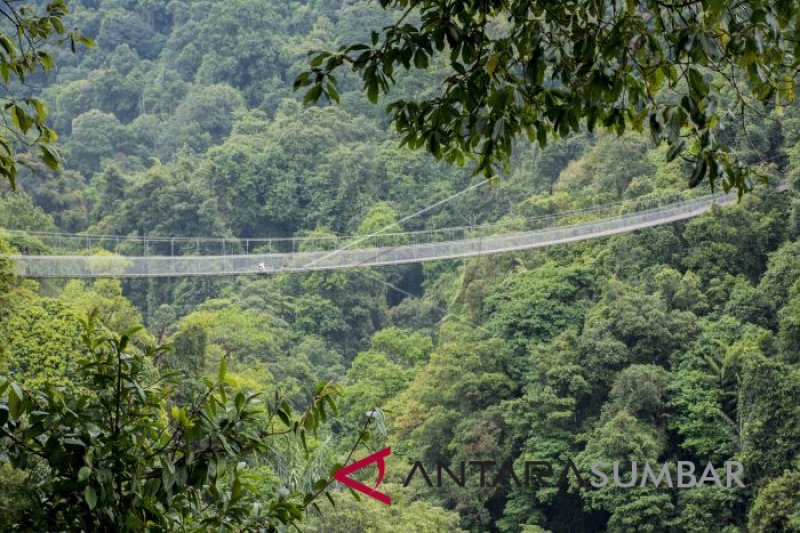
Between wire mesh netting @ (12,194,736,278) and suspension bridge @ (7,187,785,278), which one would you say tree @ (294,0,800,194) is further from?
wire mesh netting @ (12,194,736,278)

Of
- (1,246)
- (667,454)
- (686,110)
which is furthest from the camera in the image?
(667,454)

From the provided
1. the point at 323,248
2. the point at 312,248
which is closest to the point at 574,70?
the point at 323,248

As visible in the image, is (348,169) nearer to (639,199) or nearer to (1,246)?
(639,199)

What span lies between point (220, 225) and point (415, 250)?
484cm

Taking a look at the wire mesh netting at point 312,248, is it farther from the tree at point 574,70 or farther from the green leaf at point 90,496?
the green leaf at point 90,496

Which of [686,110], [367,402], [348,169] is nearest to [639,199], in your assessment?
[367,402]

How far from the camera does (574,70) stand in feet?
7.18

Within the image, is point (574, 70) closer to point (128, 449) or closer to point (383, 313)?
point (128, 449)

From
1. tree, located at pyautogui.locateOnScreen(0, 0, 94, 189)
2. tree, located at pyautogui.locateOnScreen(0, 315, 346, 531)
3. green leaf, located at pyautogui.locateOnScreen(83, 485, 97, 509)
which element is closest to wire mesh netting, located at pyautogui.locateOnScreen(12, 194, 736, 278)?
tree, located at pyautogui.locateOnScreen(0, 0, 94, 189)

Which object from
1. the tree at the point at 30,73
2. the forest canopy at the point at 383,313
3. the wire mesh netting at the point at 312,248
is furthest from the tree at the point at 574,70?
the wire mesh netting at the point at 312,248

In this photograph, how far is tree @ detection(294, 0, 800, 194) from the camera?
6.68 feet

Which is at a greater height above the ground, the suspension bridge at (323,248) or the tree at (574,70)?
the tree at (574,70)

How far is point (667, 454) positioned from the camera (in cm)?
1280

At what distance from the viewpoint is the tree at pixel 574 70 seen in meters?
2.04
